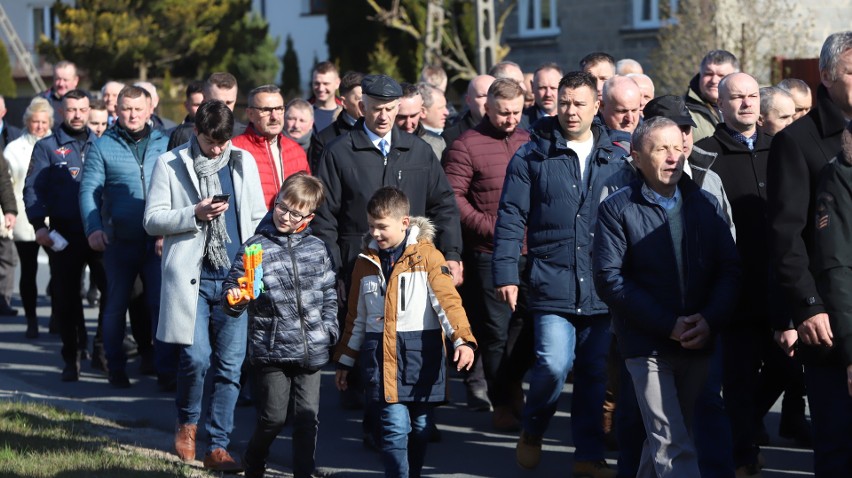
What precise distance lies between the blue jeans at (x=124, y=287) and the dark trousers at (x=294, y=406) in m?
2.89

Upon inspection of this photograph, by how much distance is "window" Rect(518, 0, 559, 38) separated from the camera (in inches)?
1176

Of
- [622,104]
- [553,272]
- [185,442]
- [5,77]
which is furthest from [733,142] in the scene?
[5,77]

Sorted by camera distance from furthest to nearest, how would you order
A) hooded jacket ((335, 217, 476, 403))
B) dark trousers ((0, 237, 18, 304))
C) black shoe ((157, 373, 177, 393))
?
1. dark trousers ((0, 237, 18, 304))
2. black shoe ((157, 373, 177, 393))
3. hooded jacket ((335, 217, 476, 403))

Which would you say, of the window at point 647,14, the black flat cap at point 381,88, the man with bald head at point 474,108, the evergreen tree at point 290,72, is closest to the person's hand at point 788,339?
the black flat cap at point 381,88

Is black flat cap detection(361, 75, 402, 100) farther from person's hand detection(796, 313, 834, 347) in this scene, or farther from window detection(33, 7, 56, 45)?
window detection(33, 7, 56, 45)

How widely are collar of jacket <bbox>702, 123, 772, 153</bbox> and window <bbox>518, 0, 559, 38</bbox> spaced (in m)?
22.3

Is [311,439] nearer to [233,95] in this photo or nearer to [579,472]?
[579,472]

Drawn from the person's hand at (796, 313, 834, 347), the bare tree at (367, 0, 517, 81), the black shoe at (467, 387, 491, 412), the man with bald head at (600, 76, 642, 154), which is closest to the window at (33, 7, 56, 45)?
the bare tree at (367, 0, 517, 81)

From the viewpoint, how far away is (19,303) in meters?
15.9

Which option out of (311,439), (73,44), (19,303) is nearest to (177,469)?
(311,439)

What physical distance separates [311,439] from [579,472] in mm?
1483

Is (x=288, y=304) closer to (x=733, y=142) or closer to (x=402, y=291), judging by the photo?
(x=402, y=291)

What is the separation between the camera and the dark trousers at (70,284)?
11055 mm

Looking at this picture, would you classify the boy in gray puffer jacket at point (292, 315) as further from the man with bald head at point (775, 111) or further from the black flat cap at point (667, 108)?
the man with bald head at point (775, 111)
